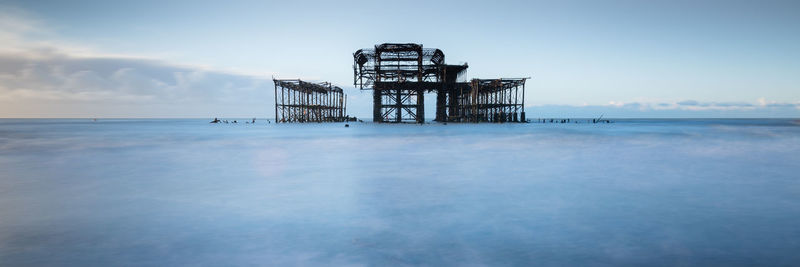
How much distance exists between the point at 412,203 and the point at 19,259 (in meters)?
5.26

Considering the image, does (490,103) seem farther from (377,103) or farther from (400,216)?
(400,216)

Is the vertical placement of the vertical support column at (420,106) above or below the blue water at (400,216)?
above

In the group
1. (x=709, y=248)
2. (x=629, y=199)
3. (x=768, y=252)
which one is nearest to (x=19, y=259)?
(x=709, y=248)

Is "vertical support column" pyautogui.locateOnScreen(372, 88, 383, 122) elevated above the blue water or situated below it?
above

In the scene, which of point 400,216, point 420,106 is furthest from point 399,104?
point 400,216

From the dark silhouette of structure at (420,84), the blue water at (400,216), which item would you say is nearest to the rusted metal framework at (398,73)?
the dark silhouette of structure at (420,84)

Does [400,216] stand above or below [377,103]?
below

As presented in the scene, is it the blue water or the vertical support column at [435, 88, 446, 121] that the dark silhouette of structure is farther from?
the blue water

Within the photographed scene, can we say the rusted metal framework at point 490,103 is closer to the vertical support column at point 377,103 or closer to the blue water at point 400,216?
the vertical support column at point 377,103

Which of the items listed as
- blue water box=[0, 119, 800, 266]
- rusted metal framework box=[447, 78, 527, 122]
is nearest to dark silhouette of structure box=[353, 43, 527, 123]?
rusted metal framework box=[447, 78, 527, 122]

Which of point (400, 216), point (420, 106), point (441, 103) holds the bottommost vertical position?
point (400, 216)

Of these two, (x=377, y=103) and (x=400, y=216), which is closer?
(x=400, y=216)

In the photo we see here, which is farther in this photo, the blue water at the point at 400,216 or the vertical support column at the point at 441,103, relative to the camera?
the vertical support column at the point at 441,103

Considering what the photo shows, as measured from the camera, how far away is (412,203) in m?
7.20
